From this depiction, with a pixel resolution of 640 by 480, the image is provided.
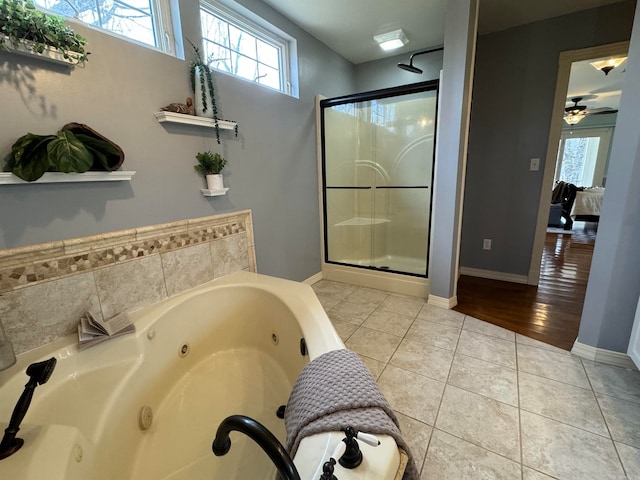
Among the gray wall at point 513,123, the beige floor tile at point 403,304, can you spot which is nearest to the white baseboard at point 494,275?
the gray wall at point 513,123

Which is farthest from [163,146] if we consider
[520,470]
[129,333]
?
[520,470]

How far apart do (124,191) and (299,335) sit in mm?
1167

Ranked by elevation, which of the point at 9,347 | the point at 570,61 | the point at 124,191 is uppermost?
the point at 570,61

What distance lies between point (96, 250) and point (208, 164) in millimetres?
777

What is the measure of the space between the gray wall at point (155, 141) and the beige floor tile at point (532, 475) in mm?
1951

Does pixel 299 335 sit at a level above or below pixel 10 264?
below

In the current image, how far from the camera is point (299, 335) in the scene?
1.41m

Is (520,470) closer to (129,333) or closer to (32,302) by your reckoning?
(129,333)

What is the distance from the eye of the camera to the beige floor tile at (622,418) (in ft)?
4.11

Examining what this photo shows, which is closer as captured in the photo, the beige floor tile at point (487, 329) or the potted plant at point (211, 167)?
the potted plant at point (211, 167)

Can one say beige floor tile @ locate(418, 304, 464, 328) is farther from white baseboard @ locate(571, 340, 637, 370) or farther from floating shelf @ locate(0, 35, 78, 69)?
floating shelf @ locate(0, 35, 78, 69)

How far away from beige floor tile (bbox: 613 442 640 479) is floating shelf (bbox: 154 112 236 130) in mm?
2563

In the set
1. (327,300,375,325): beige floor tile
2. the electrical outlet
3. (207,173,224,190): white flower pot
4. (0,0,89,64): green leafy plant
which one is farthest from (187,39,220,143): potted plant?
the electrical outlet

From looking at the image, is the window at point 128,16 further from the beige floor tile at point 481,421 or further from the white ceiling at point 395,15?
the beige floor tile at point 481,421
